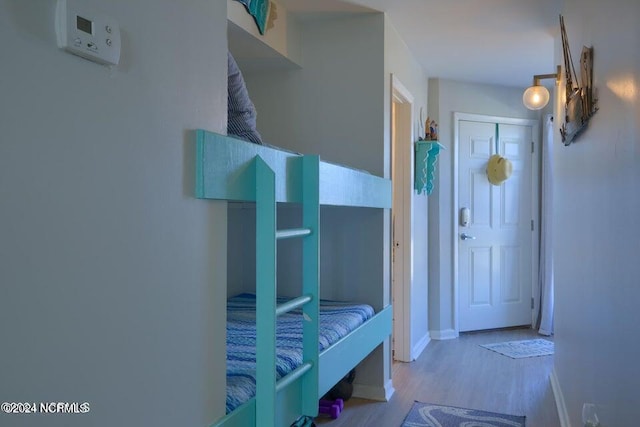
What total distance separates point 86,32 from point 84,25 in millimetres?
12

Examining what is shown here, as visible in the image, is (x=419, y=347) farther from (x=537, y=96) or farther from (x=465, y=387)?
(x=537, y=96)

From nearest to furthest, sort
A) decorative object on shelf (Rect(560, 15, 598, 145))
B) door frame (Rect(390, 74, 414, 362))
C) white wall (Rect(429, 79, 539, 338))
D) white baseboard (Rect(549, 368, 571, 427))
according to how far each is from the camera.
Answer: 1. decorative object on shelf (Rect(560, 15, 598, 145))
2. white baseboard (Rect(549, 368, 571, 427))
3. door frame (Rect(390, 74, 414, 362))
4. white wall (Rect(429, 79, 539, 338))

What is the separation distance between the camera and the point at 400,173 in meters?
3.92

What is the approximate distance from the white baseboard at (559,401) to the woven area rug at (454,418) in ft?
0.65

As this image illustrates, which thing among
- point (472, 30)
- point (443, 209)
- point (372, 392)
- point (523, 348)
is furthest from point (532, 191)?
point (372, 392)

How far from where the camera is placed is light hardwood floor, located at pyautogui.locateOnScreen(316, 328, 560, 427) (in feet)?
9.45

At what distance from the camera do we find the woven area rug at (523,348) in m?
4.12

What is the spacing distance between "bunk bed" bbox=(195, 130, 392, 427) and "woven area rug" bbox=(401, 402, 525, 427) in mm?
743

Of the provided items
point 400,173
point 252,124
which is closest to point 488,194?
point 400,173

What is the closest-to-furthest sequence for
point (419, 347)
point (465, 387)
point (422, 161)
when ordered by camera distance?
point (465, 387) → point (422, 161) → point (419, 347)

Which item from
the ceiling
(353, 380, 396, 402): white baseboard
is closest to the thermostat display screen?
the ceiling

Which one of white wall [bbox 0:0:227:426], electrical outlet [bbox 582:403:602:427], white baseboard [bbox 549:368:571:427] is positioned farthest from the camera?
white baseboard [bbox 549:368:571:427]

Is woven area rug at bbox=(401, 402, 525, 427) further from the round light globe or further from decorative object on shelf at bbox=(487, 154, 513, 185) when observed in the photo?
decorative object on shelf at bbox=(487, 154, 513, 185)

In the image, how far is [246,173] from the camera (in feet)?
4.72
